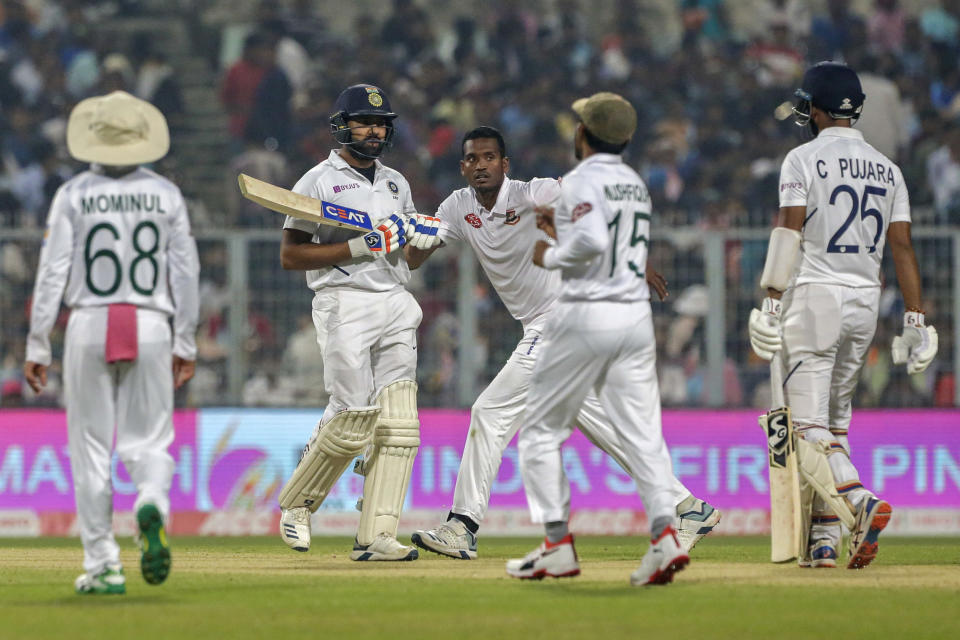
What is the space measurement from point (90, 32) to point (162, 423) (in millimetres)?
14702

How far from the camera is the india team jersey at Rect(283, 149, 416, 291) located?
894cm

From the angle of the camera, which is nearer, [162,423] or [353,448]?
[162,423]

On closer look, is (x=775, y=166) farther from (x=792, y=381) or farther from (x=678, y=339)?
(x=792, y=381)

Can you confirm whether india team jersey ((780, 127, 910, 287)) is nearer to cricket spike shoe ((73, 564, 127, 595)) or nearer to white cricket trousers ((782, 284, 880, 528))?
white cricket trousers ((782, 284, 880, 528))

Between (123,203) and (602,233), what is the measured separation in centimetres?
214

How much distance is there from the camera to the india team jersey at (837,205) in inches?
324

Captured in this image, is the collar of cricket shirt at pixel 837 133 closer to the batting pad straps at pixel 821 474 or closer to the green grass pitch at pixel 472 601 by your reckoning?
the batting pad straps at pixel 821 474

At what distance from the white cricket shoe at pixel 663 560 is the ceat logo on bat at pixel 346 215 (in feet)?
8.62

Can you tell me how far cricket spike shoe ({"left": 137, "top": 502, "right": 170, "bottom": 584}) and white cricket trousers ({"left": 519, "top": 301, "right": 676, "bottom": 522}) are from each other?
1706mm

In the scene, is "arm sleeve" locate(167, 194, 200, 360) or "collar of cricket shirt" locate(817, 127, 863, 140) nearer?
"arm sleeve" locate(167, 194, 200, 360)

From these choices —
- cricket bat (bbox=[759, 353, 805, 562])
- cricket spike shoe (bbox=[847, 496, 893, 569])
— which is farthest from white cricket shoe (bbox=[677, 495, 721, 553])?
cricket spike shoe (bbox=[847, 496, 893, 569])

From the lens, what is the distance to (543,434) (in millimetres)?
7371

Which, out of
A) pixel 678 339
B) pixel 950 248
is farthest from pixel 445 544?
pixel 950 248

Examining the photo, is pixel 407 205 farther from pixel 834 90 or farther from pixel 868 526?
pixel 868 526
